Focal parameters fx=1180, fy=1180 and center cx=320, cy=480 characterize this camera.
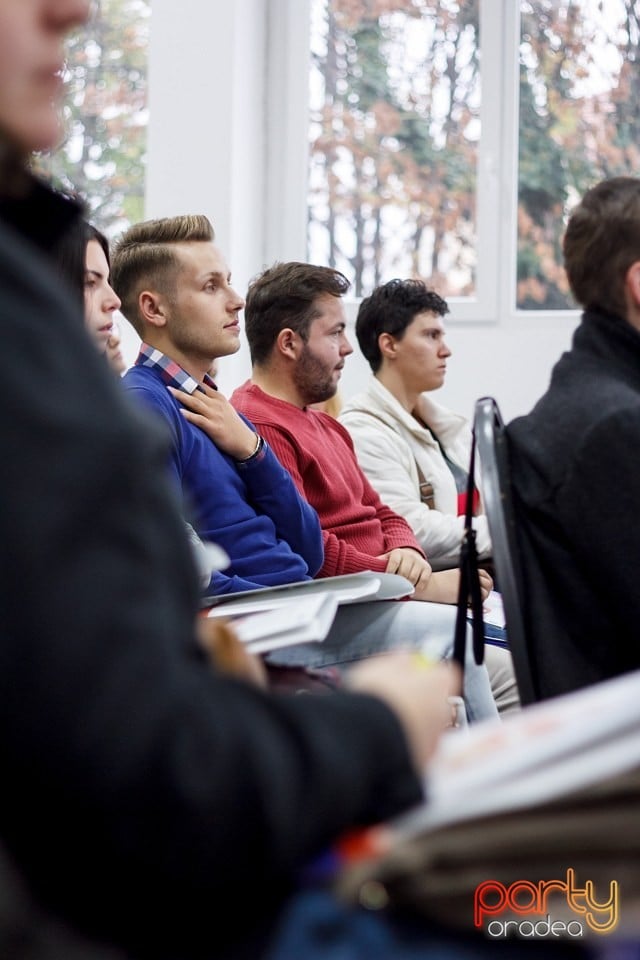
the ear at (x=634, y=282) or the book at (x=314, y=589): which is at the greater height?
the ear at (x=634, y=282)

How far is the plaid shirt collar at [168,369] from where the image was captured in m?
2.34

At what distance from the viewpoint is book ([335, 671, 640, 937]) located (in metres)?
0.57

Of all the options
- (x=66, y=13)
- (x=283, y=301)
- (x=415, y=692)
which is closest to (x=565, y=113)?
(x=283, y=301)

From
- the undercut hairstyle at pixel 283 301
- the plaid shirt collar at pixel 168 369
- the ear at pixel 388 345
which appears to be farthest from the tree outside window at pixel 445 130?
Result: the plaid shirt collar at pixel 168 369

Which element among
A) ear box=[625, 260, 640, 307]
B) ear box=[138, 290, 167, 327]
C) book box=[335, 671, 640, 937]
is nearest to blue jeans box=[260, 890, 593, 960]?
book box=[335, 671, 640, 937]

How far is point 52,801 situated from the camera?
0.53 m

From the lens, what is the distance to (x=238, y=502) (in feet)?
7.47

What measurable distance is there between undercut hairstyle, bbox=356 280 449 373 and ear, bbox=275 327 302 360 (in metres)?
0.78

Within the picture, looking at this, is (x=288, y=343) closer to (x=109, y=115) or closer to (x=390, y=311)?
(x=390, y=311)

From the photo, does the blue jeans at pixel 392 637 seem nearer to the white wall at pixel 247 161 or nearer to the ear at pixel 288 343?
the ear at pixel 288 343

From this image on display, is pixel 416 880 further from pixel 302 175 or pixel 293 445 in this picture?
pixel 302 175

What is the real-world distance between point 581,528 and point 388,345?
2.39m

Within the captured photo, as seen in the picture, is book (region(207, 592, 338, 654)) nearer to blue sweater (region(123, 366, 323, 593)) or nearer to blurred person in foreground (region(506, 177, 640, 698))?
blurred person in foreground (region(506, 177, 640, 698))

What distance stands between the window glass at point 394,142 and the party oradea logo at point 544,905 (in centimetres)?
388
